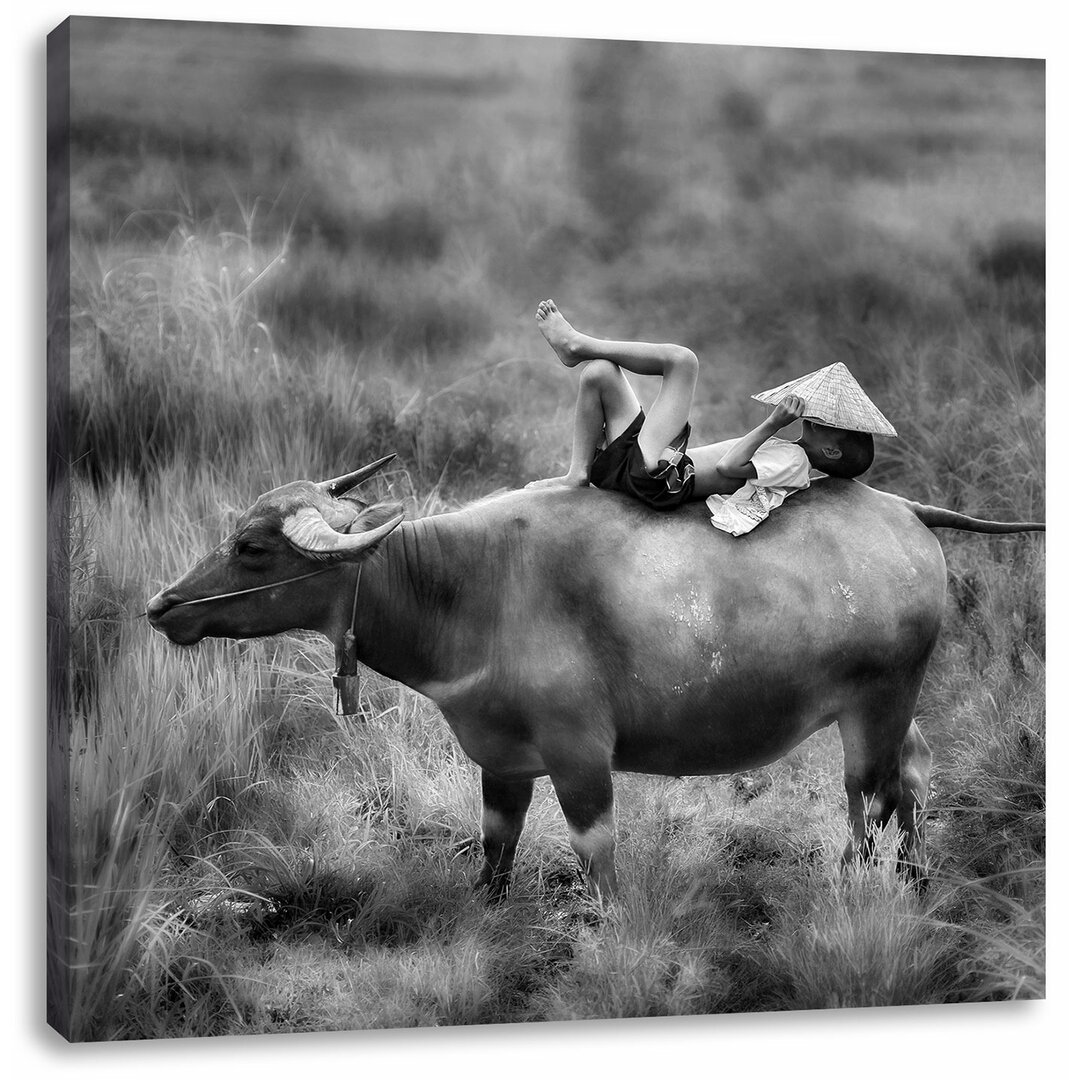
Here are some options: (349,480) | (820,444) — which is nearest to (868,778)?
(820,444)

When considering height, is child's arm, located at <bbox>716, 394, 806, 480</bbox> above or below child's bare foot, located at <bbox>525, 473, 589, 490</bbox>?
above

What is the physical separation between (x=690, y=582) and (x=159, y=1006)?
1944 mm

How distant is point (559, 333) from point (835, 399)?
2.80 feet

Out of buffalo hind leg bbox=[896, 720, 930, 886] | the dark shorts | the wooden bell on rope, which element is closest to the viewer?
the wooden bell on rope

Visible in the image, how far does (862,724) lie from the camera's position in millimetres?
5543

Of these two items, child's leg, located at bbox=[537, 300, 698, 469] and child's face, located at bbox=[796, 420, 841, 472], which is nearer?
child's leg, located at bbox=[537, 300, 698, 469]

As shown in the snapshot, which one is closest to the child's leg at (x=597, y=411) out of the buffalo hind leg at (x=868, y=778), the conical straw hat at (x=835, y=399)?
the conical straw hat at (x=835, y=399)

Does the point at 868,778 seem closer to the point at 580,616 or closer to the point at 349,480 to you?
the point at 580,616

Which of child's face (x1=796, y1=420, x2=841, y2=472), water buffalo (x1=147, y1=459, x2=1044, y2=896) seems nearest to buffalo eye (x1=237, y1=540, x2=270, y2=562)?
water buffalo (x1=147, y1=459, x2=1044, y2=896)

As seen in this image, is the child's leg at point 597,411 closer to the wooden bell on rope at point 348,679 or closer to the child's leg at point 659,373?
the child's leg at point 659,373

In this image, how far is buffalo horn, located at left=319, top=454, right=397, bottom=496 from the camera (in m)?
5.40

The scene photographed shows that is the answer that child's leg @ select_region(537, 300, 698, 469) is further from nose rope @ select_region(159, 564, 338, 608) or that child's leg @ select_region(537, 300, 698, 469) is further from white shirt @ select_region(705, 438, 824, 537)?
nose rope @ select_region(159, 564, 338, 608)

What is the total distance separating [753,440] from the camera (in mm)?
5434

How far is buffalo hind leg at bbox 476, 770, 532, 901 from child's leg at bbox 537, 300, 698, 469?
109 cm
